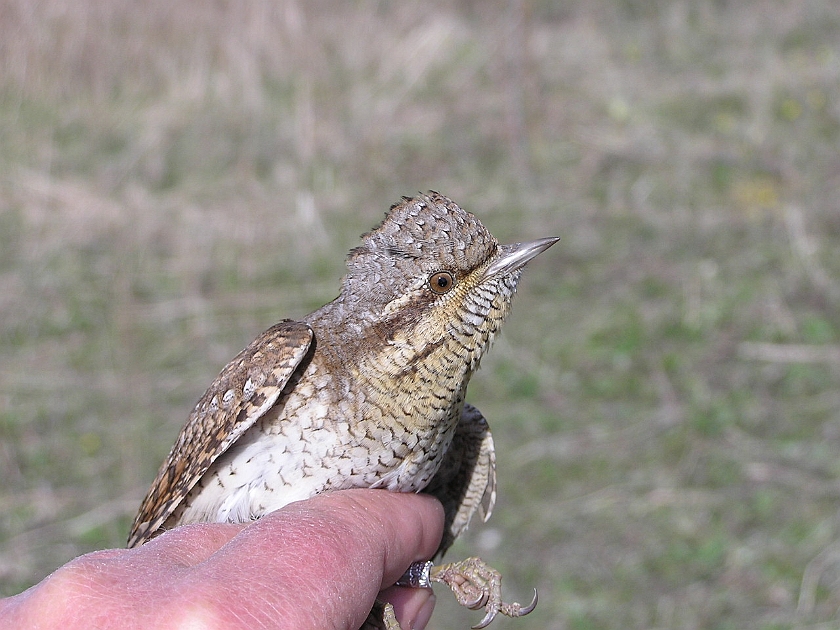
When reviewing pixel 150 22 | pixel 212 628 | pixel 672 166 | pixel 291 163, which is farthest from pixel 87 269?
pixel 212 628

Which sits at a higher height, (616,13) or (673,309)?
(616,13)

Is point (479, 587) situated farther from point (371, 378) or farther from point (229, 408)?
point (229, 408)

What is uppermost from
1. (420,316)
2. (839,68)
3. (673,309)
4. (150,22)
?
(150,22)

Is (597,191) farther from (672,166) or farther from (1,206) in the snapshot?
(1,206)

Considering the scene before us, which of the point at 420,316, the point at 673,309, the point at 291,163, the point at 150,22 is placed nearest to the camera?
the point at 420,316

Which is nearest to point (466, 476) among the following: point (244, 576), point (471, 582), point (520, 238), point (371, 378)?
point (471, 582)

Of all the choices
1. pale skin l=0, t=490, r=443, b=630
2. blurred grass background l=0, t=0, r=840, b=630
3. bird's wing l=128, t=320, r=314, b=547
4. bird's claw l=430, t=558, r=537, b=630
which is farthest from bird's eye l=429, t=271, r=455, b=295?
blurred grass background l=0, t=0, r=840, b=630

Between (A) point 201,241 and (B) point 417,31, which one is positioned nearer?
(A) point 201,241
